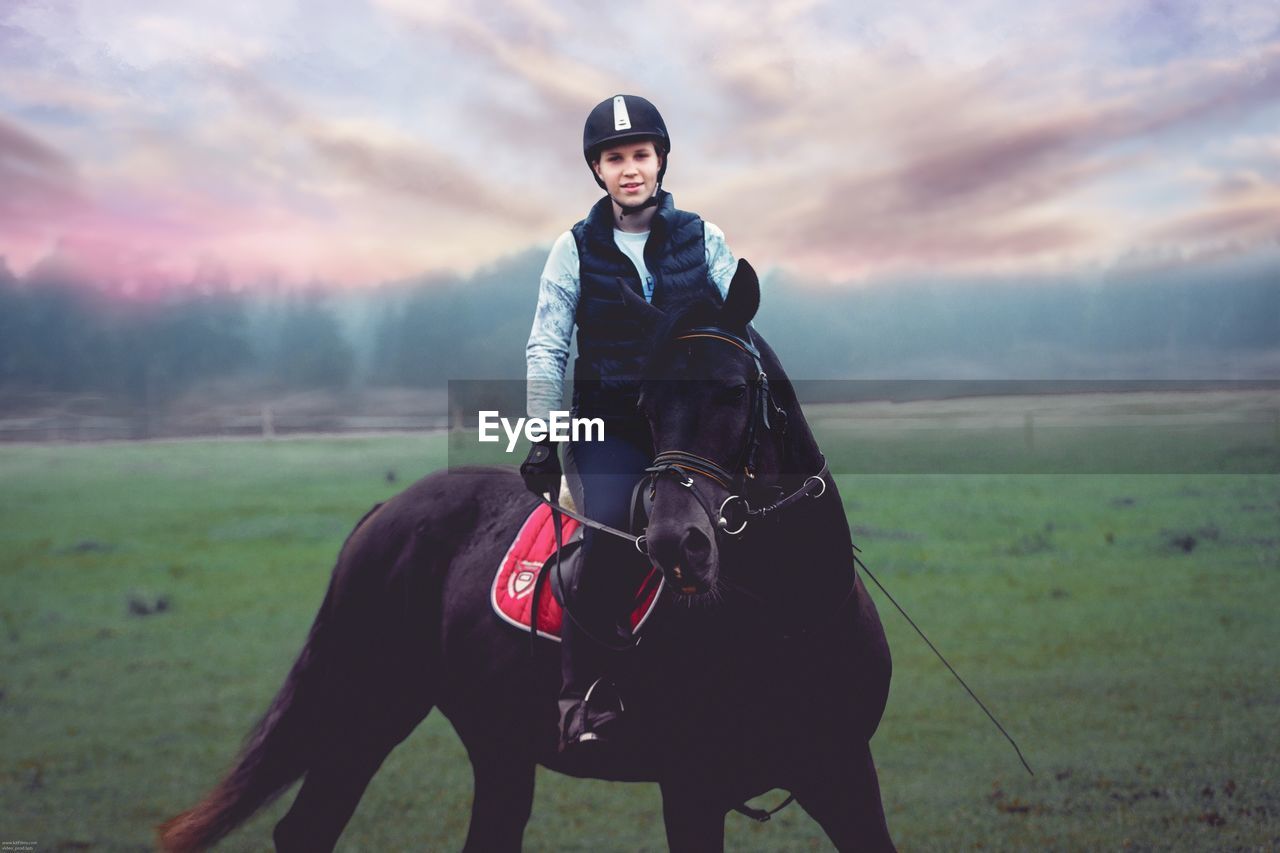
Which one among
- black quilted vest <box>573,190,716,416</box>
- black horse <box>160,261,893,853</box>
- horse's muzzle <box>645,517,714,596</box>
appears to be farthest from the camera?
black quilted vest <box>573,190,716,416</box>

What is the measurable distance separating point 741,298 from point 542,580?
159 centimetres

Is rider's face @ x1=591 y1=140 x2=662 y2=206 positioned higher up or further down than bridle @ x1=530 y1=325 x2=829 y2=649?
higher up

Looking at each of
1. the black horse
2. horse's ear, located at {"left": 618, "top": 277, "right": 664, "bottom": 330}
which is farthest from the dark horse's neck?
horse's ear, located at {"left": 618, "top": 277, "right": 664, "bottom": 330}

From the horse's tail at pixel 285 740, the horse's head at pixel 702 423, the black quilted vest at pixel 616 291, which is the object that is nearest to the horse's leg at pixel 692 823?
the horse's head at pixel 702 423

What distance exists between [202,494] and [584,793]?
1601cm

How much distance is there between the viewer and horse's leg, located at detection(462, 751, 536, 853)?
450 centimetres

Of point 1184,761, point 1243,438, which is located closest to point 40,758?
point 1184,761

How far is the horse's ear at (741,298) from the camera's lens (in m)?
3.09

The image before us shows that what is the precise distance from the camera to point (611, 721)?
11.8ft

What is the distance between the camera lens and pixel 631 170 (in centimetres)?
359

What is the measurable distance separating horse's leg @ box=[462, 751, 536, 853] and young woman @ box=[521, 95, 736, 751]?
996 millimetres

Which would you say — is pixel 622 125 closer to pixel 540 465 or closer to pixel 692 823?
pixel 540 465

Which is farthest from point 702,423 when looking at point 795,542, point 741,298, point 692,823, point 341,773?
point 341,773

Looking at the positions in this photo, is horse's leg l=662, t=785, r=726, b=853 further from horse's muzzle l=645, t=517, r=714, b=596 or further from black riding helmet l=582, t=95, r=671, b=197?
black riding helmet l=582, t=95, r=671, b=197
